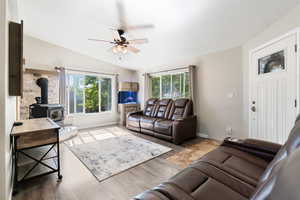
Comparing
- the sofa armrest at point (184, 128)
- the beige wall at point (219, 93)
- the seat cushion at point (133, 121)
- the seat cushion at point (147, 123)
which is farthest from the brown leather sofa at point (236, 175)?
the seat cushion at point (133, 121)

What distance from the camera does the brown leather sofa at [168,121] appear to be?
10.9ft

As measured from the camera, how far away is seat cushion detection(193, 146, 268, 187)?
1.14 meters

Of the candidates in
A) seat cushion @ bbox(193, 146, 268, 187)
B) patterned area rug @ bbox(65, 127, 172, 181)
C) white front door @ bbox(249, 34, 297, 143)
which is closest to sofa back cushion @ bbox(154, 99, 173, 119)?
patterned area rug @ bbox(65, 127, 172, 181)

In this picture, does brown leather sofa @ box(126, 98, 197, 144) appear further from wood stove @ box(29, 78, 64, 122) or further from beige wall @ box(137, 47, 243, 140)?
wood stove @ box(29, 78, 64, 122)

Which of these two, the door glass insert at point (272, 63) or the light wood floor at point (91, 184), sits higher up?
the door glass insert at point (272, 63)

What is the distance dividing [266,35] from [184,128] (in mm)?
2468

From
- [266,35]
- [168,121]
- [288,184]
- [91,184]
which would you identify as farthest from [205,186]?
[266,35]

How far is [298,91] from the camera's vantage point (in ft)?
6.22

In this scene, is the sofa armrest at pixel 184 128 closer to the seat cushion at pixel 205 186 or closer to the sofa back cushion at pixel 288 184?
the seat cushion at pixel 205 186

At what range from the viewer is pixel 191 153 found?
2.77m

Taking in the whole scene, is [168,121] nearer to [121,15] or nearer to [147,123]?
[147,123]

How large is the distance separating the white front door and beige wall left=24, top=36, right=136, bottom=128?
15.4 feet

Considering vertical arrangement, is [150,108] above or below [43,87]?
below

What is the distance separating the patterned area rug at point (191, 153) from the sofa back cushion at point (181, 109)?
878 mm
